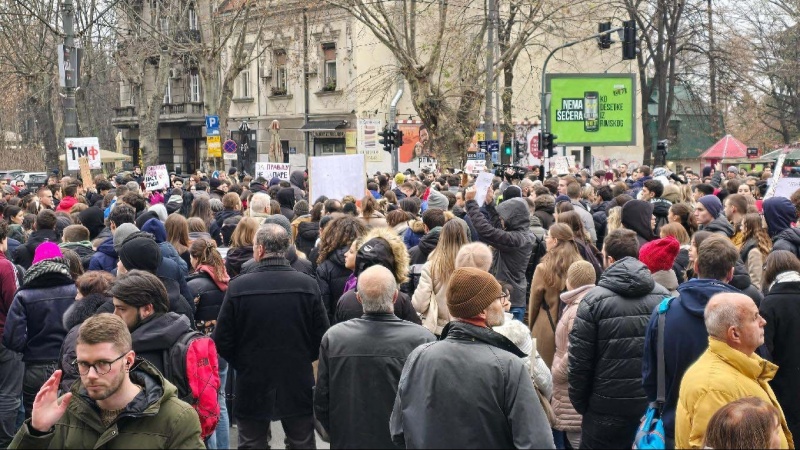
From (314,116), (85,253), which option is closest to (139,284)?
(85,253)

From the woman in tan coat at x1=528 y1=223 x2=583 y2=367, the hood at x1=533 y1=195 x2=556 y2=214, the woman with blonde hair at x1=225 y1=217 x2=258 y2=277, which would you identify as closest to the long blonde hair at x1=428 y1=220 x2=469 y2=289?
the woman in tan coat at x1=528 y1=223 x2=583 y2=367

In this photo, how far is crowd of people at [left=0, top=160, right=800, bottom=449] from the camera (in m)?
4.06

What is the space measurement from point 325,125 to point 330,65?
2.71 m

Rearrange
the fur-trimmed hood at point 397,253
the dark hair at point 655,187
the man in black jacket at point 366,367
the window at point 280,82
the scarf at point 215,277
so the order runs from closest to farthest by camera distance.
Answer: the man in black jacket at point 366,367 → the fur-trimmed hood at point 397,253 → the scarf at point 215,277 → the dark hair at point 655,187 → the window at point 280,82

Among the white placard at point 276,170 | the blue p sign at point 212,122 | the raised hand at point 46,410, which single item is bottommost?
the raised hand at point 46,410

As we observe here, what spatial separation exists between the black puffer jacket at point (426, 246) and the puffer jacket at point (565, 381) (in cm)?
230

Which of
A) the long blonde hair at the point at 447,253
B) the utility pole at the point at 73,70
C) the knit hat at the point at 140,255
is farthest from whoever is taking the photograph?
the utility pole at the point at 73,70

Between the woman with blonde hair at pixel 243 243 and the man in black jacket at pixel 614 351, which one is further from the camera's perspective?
the woman with blonde hair at pixel 243 243

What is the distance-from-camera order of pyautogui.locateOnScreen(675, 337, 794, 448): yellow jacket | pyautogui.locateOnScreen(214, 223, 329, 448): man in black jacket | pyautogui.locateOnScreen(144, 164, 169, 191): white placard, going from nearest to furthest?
pyautogui.locateOnScreen(675, 337, 794, 448): yellow jacket < pyautogui.locateOnScreen(214, 223, 329, 448): man in black jacket < pyautogui.locateOnScreen(144, 164, 169, 191): white placard

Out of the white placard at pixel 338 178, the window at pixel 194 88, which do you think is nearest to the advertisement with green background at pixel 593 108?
the white placard at pixel 338 178

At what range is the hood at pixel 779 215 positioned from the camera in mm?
8977

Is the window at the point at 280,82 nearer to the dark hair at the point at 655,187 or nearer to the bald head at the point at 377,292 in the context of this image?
the dark hair at the point at 655,187

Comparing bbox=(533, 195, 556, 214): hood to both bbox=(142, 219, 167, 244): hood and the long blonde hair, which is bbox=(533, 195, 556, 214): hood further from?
bbox=(142, 219, 167, 244): hood

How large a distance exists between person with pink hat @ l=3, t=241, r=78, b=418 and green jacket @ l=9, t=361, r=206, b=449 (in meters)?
3.27
